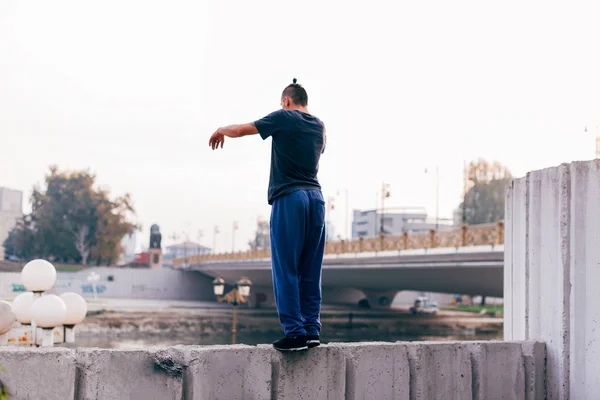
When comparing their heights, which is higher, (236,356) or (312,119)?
(312,119)

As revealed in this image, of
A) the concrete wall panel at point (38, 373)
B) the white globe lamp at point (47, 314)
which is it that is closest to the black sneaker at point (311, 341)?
the concrete wall panel at point (38, 373)

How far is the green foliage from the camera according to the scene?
88125 millimetres

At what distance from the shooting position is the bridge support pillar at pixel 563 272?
534cm

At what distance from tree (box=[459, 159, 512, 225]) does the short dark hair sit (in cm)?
9432

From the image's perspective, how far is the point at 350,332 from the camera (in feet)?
197

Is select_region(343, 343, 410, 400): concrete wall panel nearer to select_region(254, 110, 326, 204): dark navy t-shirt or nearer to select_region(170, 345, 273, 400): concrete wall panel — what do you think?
select_region(170, 345, 273, 400): concrete wall panel

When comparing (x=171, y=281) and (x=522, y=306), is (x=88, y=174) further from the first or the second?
(x=522, y=306)

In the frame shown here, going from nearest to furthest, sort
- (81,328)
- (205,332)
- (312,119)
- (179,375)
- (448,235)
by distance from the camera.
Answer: (179,375) → (312,119) → (448,235) → (81,328) → (205,332)

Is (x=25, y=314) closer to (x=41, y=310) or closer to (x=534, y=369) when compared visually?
(x=41, y=310)

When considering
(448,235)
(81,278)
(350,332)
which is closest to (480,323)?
(350,332)

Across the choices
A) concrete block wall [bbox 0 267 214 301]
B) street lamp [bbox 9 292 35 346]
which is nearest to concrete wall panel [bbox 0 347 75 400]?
street lamp [bbox 9 292 35 346]

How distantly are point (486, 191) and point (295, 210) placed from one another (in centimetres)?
9813

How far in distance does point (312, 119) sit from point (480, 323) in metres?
62.7

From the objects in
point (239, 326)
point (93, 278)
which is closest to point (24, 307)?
point (239, 326)
